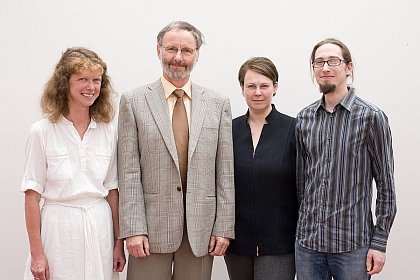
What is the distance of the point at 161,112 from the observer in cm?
206

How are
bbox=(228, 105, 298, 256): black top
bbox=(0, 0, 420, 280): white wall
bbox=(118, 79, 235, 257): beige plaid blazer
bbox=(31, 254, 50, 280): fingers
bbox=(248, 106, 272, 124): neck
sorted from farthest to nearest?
bbox=(0, 0, 420, 280): white wall
bbox=(248, 106, 272, 124): neck
bbox=(228, 105, 298, 256): black top
bbox=(118, 79, 235, 257): beige plaid blazer
bbox=(31, 254, 50, 280): fingers

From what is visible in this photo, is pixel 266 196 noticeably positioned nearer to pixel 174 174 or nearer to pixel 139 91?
pixel 174 174

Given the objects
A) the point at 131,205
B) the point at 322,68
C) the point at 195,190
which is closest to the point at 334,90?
the point at 322,68

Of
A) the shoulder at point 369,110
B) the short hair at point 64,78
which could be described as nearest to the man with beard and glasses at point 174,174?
the short hair at point 64,78

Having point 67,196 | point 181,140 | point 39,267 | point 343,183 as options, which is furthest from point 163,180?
point 343,183

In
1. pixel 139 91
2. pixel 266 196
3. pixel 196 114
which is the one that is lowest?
pixel 266 196

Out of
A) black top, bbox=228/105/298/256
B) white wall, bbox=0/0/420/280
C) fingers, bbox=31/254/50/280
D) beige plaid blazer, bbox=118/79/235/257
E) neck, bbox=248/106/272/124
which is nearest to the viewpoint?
fingers, bbox=31/254/50/280

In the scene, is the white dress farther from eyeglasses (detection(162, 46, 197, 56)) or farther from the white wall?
the white wall

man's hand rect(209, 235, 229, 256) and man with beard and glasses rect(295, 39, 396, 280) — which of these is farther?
man's hand rect(209, 235, 229, 256)

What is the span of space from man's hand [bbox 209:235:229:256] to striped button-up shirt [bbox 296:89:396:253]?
361 millimetres

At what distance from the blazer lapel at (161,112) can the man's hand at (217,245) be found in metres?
0.40

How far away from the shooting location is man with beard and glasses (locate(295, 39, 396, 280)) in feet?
6.33

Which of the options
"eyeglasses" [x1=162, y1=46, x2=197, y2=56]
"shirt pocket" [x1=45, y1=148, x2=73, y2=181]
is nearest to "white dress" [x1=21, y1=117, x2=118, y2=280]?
"shirt pocket" [x1=45, y1=148, x2=73, y2=181]

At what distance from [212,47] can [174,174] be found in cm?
99
